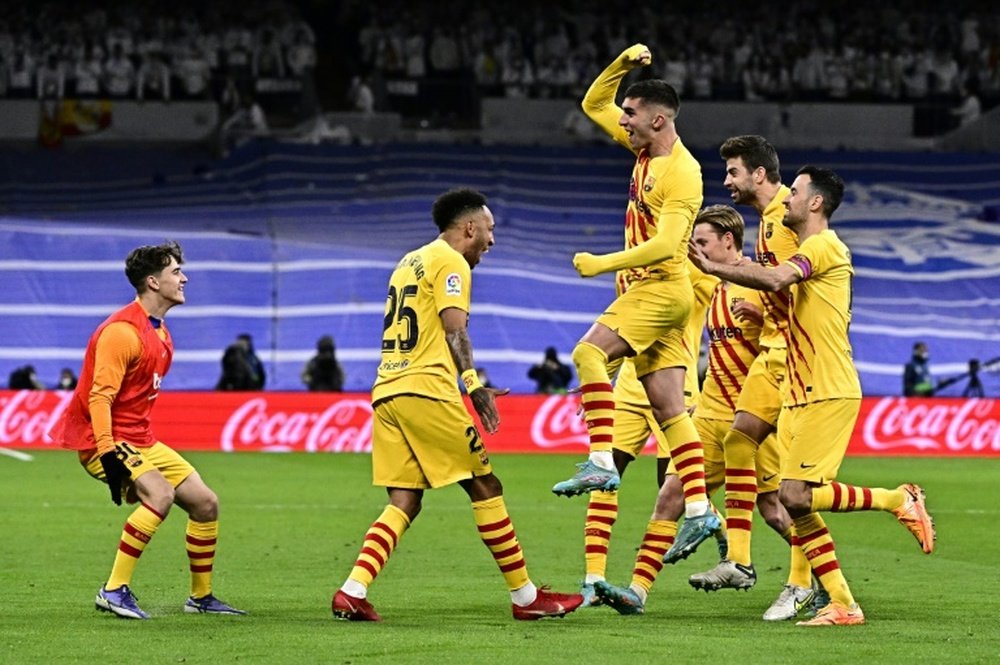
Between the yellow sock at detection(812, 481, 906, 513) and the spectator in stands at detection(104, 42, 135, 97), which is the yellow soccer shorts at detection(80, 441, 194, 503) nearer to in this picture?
the yellow sock at detection(812, 481, 906, 513)

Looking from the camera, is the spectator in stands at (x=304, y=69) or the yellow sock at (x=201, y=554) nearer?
the yellow sock at (x=201, y=554)

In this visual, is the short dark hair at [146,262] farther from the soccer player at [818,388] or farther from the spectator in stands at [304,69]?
the spectator in stands at [304,69]

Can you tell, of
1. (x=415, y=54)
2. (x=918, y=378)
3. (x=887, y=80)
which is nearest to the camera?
(x=918, y=378)

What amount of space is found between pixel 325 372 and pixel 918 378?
920 centimetres

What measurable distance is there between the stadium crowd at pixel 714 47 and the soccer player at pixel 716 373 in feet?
84.4

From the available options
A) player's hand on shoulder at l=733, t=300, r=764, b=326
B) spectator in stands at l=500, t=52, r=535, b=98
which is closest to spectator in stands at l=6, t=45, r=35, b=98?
spectator in stands at l=500, t=52, r=535, b=98

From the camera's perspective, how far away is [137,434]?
31.7ft

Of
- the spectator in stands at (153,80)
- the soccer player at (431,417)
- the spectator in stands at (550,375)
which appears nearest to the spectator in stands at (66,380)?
the spectator in stands at (550,375)

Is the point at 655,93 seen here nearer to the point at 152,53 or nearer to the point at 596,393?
the point at 596,393

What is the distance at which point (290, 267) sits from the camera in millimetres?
30438

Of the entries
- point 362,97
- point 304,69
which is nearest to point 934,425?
point 362,97

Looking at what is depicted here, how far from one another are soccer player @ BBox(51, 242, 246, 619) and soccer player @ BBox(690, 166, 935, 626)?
115 inches

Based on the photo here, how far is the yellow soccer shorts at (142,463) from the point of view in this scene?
374 inches

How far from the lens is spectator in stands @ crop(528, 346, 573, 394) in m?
27.2
